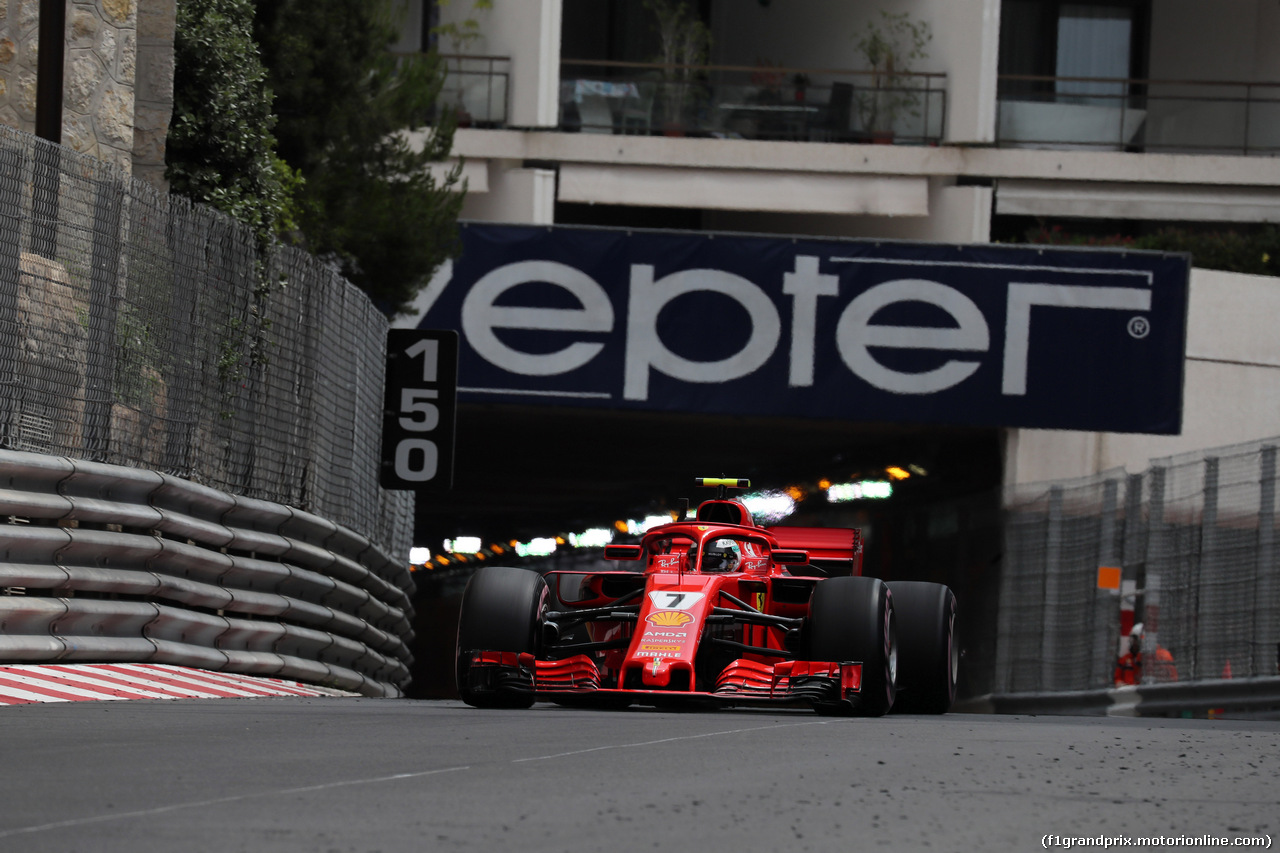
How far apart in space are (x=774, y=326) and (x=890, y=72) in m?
A: 6.45

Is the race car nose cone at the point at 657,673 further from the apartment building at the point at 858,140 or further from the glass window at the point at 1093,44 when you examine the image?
the glass window at the point at 1093,44

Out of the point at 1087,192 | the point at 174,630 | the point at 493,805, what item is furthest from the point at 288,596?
the point at 1087,192

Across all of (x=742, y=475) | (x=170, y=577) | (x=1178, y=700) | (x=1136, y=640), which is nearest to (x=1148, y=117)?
(x=742, y=475)

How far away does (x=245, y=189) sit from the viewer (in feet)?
48.3

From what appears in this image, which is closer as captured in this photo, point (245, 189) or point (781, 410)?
point (245, 189)

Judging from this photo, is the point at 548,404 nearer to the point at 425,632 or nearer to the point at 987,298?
the point at 987,298

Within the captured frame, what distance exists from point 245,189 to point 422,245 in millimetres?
3965

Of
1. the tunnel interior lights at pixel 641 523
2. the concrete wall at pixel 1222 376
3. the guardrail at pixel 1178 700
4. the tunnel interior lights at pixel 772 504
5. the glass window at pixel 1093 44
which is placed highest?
the glass window at pixel 1093 44

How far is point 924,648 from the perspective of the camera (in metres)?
12.6

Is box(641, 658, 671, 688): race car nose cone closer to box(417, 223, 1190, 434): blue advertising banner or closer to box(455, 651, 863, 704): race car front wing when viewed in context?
box(455, 651, 863, 704): race car front wing

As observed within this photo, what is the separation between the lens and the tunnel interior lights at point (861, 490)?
3008cm

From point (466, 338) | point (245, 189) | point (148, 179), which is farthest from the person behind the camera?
point (466, 338)

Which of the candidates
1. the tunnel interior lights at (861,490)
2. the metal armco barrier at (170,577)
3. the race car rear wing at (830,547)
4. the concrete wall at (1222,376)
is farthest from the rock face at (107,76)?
the tunnel interior lights at (861,490)

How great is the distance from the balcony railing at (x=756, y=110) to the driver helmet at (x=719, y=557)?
53.1ft
